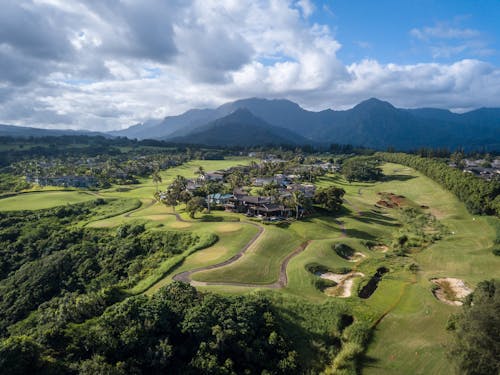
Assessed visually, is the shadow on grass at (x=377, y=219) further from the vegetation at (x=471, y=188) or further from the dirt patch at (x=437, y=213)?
the vegetation at (x=471, y=188)

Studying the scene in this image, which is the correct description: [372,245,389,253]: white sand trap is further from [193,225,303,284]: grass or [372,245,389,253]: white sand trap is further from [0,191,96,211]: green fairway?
[0,191,96,211]: green fairway

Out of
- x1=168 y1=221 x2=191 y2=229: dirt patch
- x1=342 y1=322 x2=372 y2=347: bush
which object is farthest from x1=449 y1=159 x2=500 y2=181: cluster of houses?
x1=342 y1=322 x2=372 y2=347: bush

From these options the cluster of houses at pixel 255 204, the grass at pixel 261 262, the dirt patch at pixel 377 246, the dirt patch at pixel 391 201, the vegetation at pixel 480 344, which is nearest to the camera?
the vegetation at pixel 480 344

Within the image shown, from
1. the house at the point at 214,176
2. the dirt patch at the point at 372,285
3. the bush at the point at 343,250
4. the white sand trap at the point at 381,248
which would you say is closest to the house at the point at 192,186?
the house at the point at 214,176

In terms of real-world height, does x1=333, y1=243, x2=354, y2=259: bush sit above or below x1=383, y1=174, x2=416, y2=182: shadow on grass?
below

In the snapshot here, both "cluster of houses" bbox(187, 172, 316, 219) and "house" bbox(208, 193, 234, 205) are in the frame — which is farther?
"house" bbox(208, 193, 234, 205)

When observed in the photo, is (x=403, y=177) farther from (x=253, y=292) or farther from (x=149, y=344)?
(x=149, y=344)
